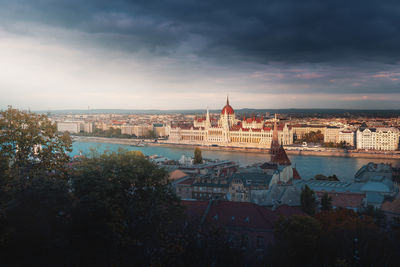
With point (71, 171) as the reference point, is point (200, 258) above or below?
below

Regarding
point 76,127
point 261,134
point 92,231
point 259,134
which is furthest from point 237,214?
point 76,127

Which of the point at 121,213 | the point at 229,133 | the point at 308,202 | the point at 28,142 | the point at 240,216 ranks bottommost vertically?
the point at 229,133

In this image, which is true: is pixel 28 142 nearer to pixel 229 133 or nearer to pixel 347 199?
pixel 347 199

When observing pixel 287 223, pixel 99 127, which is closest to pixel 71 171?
pixel 287 223

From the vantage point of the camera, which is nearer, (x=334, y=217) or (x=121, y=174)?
(x=121, y=174)

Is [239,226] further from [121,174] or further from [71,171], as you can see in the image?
[71,171]

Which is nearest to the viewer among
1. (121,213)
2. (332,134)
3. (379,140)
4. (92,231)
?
(92,231)

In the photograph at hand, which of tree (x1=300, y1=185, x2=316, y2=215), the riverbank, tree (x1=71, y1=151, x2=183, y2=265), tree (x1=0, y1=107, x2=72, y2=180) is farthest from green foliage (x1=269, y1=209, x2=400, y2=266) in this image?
the riverbank
